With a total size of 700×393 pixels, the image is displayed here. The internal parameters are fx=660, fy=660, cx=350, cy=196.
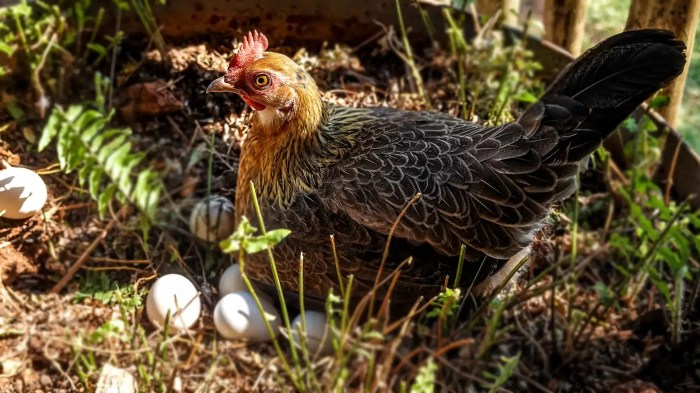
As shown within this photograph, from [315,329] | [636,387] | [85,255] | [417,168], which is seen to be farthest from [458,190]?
[85,255]

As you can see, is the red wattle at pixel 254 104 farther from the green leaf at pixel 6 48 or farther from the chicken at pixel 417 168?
the green leaf at pixel 6 48

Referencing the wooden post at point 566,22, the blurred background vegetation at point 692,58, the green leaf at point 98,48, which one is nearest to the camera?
the green leaf at point 98,48

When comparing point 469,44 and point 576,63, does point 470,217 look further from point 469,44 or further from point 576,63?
point 469,44

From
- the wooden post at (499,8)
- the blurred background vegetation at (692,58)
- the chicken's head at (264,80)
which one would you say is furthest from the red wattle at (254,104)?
the blurred background vegetation at (692,58)

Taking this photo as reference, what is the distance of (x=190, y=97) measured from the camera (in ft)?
7.44

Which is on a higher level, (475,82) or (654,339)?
(475,82)

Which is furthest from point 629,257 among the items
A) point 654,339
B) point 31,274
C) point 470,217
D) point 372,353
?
point 31,274

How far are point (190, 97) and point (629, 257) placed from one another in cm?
162

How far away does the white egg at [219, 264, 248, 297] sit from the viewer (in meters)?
2.03

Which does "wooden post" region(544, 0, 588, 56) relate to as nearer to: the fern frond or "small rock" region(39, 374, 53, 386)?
the fern frond

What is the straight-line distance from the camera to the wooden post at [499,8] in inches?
105

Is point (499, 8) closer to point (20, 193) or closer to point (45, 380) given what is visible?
point (20, 193)

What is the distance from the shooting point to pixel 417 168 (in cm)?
180

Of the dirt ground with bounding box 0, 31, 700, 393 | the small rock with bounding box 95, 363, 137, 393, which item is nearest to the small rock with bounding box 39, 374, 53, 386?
the dirt ground with bounding box 0, 31, 700, 393
